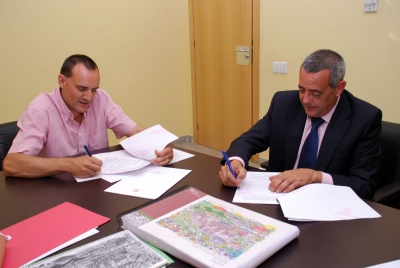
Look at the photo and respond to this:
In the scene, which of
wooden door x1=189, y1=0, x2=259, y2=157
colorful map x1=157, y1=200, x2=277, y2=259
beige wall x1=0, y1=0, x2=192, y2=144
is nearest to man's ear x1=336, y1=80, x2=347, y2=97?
colorful map x1=157, y1=200, x2=277, y2=259

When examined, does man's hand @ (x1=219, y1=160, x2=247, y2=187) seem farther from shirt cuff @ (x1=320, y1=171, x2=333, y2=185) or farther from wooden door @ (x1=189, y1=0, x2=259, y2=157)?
wooden door @ (x1=189, y1=0, x2=259, y2=157)

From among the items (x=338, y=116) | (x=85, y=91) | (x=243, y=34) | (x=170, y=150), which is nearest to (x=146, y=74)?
(x=243, y=34)

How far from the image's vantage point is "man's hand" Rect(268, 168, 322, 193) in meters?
1.31

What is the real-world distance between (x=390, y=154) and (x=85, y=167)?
57.4 inches

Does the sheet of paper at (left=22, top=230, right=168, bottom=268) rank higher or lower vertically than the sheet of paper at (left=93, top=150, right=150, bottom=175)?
lower

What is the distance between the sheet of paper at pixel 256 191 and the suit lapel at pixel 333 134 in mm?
322

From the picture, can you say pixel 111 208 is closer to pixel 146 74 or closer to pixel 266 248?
pixel 266 248

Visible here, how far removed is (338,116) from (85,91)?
1291 mm

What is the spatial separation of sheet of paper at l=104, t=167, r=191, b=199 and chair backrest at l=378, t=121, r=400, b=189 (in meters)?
0.99

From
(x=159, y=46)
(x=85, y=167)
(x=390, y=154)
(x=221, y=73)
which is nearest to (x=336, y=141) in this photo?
(x=390, y=154)

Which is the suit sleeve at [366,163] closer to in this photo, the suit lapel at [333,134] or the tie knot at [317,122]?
the suit lapel at [333,134]

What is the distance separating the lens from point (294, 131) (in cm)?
178

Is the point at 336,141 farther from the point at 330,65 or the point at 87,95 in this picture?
the point at 87,95

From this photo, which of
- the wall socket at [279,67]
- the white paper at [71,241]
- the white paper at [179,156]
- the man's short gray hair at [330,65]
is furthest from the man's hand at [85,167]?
the wall socket at [279,67]
